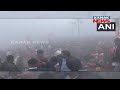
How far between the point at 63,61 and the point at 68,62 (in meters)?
0.10

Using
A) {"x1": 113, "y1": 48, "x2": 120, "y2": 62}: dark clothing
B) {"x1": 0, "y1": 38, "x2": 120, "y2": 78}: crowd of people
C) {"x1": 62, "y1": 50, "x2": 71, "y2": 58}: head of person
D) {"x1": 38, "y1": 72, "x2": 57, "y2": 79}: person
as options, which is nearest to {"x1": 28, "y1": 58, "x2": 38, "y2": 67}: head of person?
{"x1": 0, "y1": 38, "x2": 120, "y2": 78}: crowd of people

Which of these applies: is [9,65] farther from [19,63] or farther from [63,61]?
[63,61]

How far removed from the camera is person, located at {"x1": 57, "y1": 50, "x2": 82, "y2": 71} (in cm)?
277

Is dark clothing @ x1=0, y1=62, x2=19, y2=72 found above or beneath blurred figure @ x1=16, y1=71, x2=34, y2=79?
above

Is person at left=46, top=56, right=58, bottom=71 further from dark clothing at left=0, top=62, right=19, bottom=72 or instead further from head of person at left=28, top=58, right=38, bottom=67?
dark clothing at left=0, top=62, right=19, bottom=72

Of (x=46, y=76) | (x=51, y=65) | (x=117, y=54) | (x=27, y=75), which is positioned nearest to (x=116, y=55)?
(x=117, y=54)

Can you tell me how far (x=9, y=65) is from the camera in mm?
2834

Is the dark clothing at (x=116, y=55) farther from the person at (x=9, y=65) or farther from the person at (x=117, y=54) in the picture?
the person at (x=9, y=65)

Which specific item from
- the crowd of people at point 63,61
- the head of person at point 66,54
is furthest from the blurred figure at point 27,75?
the head of person at point 66,54
